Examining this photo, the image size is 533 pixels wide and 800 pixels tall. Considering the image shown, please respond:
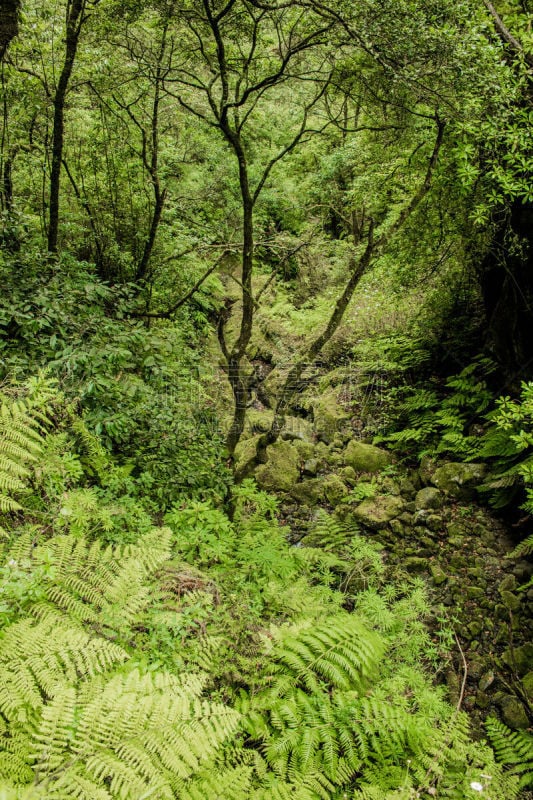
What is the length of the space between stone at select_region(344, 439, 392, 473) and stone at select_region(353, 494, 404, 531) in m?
0.66

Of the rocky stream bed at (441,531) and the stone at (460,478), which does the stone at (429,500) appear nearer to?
the rocky stream bed at (441,531)

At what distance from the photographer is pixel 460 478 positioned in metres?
5.93

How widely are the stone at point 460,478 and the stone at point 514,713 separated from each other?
7.92ft

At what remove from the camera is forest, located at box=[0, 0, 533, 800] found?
7.25 ft

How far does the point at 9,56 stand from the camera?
5898mm

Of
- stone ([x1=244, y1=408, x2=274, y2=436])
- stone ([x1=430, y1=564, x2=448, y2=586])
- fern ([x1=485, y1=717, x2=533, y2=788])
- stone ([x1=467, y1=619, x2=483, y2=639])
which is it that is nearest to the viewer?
fern ([x1=485, y1=717, x2=533, y2=788])

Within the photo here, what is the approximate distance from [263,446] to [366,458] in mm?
1735

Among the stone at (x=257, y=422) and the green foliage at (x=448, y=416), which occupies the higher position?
the green foliage at (x=448, y=416)

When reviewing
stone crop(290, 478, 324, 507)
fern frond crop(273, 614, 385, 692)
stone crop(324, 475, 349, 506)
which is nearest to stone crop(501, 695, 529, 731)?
fern frond crop(273, 614, 385, 692)

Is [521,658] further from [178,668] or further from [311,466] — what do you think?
[311,466]

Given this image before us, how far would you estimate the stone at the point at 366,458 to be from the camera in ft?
22.8

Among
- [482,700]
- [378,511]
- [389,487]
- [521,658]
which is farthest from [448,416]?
[482,700]

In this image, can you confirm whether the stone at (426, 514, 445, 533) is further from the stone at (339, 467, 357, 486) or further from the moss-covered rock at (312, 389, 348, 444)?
the moss-covered rock at (312, 389, 348, 444)

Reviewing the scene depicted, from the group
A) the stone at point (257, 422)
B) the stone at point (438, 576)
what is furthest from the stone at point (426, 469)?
the stone at point (257, 422)
